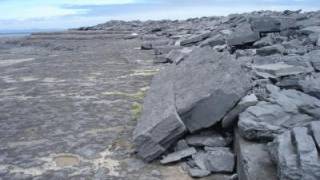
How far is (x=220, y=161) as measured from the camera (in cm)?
370

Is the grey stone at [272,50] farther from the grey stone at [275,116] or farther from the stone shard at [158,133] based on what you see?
the stone shard at [158,133]

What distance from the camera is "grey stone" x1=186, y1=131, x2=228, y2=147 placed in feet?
13.1

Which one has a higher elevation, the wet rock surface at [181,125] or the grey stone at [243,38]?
the grey stone at [243,38]

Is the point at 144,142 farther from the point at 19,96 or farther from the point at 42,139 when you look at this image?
the point at 19,96

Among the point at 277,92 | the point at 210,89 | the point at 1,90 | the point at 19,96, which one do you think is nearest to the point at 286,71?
the point at 277,92

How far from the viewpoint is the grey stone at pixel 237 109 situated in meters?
3.99

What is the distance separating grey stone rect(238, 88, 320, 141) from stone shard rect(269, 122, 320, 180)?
312 mm

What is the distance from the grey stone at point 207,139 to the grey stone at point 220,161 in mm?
141

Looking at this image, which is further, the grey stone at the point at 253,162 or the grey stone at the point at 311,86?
the grey stone at the point at 311,86

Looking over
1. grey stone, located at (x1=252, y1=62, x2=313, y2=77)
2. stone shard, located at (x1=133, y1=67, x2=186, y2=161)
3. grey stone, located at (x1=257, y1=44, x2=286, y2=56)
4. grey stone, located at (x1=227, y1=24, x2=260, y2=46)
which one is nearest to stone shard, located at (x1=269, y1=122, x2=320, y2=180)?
stone shard, located at (x1=133, y1=67, x2=186, y2=161)

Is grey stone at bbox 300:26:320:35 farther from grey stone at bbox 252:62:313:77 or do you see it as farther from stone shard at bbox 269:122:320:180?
stone shard at bbox 269:122:320:180

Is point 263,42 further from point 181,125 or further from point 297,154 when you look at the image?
point 297,154

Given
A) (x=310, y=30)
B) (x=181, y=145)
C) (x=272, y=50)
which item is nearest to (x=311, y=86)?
Result: (x=181, y=145)

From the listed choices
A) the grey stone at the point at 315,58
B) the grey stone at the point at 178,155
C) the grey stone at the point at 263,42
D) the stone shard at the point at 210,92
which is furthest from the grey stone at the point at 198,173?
the grey stone at the point at 263,42
